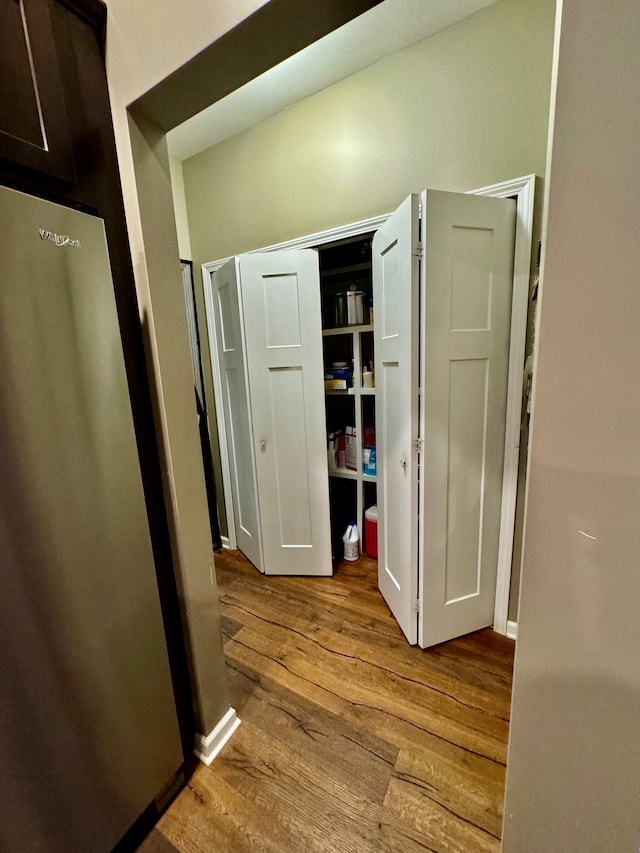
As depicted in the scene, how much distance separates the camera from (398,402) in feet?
5.13

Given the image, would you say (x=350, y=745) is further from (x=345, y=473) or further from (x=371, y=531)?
(x=345, y=473)

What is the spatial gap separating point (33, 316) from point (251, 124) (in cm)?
199

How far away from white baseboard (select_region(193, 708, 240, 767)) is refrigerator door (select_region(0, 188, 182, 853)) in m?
0.28

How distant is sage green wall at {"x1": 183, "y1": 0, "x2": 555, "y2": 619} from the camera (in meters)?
1.30

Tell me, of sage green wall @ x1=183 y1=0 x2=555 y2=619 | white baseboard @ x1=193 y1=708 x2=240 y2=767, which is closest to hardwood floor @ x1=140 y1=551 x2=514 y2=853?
white baseboard @ x1=193 y1=708 x2=240 y2=767

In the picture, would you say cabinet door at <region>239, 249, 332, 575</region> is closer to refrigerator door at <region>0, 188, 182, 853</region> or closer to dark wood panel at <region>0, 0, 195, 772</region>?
dark wood panel at <region>0, 0, 195, 772</region>

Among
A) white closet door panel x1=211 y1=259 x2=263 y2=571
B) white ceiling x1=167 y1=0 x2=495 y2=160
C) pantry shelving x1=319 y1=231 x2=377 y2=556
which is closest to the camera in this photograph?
white ceiling x1=167 y1=0 x2=495 y2=160

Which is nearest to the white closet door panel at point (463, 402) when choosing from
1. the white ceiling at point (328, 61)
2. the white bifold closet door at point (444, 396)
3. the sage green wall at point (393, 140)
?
the white bifold closet door at point (444, 396)

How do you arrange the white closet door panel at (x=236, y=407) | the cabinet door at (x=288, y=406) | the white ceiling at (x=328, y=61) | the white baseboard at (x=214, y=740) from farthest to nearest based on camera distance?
the white closet door panel at (x=236, y=407), the cabinet door at (x=288, y=406), the white ceiling at (x=328, y=61), the white baseboard at (x=214, y=740)

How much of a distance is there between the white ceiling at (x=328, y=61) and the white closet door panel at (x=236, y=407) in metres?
0.76

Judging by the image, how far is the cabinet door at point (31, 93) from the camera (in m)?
0.72

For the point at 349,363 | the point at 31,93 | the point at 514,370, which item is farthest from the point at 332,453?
the point at 31,93

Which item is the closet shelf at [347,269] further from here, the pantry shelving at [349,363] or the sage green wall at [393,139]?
the sage green wall at [393,139]

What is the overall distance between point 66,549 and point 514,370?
5.58ft
